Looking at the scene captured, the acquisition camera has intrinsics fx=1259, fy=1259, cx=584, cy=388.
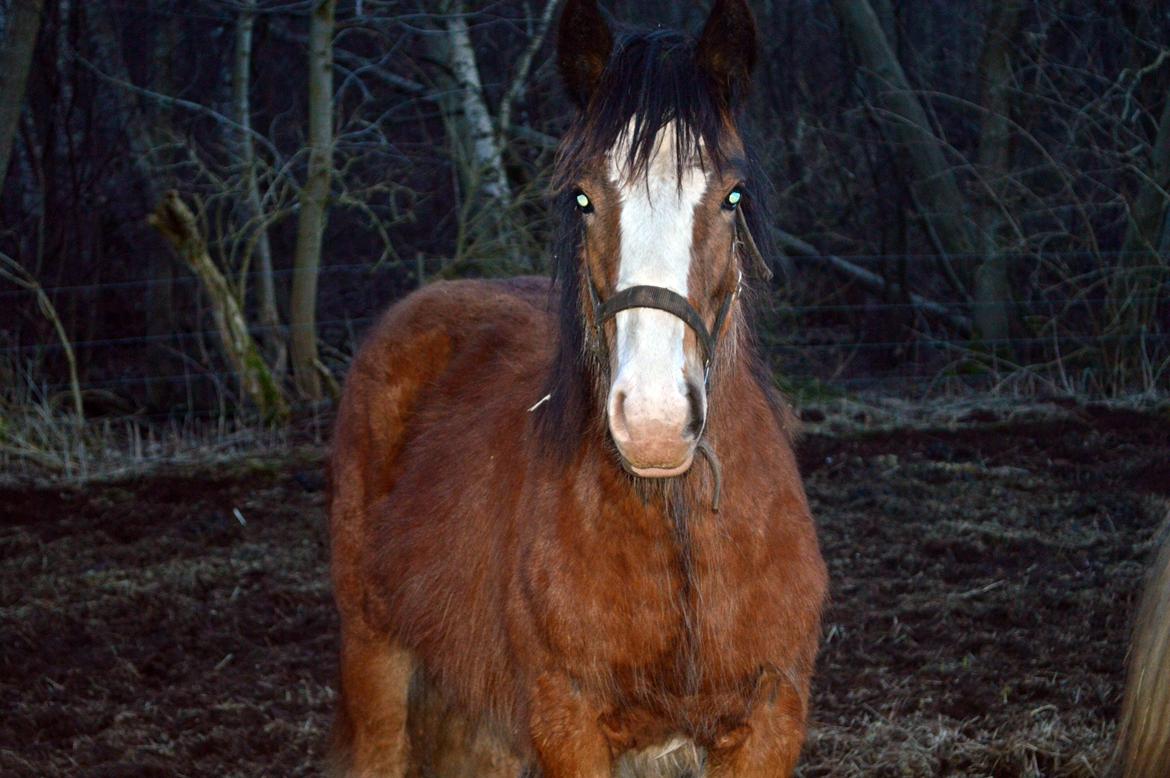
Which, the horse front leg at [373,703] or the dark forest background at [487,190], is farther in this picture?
the dark forest background at [487,190]

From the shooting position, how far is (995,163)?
29.5 feet

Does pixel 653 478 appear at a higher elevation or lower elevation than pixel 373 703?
higher

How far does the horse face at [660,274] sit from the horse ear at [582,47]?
28 cm

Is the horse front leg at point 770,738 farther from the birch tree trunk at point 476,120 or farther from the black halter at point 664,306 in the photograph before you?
the birch tree trunk at point 476,120

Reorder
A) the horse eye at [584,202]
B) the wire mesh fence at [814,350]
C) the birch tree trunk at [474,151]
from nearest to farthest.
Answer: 1. the horse eye at [584,202]
2. the birch tree trunk at [474,151]
3. the wire mesh fence at [814,350]

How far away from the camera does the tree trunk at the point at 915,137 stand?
9.21m

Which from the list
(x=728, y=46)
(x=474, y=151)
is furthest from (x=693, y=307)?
(x=474, y=151)

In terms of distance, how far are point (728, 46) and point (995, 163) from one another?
7.17 metres

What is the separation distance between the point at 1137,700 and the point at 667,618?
81 cm

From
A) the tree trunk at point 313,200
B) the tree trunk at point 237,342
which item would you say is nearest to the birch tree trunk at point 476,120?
the tree trunk at point 313,200

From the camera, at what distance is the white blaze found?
2.00m

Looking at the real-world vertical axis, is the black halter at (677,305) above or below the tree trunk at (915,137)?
below

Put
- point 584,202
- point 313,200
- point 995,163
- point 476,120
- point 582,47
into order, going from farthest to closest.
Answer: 1. point 995,163
2. point 476,120
3. point 313,200
4. point 582,47
5. point 584,202

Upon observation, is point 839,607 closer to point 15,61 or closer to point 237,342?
point 237,342
